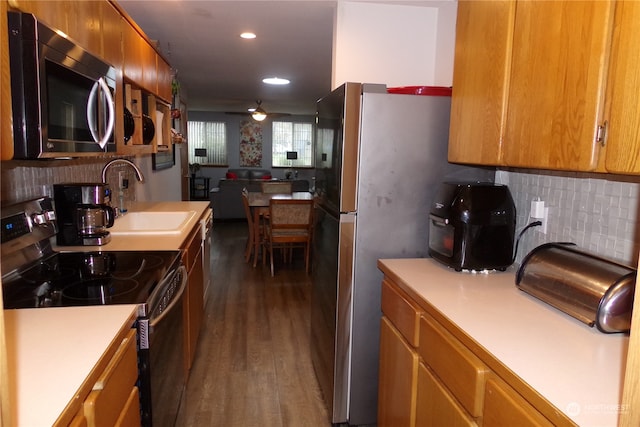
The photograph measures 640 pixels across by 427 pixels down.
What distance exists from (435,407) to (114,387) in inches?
37.3

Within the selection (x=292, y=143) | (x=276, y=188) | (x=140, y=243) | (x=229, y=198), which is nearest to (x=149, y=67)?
(x=140, y=243)

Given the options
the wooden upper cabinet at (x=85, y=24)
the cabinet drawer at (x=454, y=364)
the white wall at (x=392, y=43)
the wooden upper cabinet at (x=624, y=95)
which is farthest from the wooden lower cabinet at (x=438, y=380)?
the wooden upper cabinet at (x=85, y=24)

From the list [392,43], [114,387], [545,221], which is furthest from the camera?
[392,43]

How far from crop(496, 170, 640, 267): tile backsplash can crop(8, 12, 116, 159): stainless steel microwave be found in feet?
5.65

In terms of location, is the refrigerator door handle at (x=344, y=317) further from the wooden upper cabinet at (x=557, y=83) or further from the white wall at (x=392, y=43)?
the white wall at (x=392, y=43)

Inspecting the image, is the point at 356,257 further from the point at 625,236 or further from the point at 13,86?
the point at 13,86

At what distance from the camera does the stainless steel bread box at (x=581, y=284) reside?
3.97ft

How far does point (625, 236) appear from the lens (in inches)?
57.0

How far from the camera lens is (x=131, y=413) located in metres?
1.30

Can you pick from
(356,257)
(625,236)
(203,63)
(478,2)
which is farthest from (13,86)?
(203,63)

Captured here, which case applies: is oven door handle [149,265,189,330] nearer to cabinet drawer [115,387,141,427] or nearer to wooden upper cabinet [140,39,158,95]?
cabinet drawer [115,387,141,427]

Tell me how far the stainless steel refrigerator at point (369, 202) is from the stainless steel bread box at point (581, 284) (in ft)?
2.13

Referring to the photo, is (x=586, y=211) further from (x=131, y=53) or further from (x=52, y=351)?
(x=131, y=53)

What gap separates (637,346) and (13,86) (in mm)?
1451
